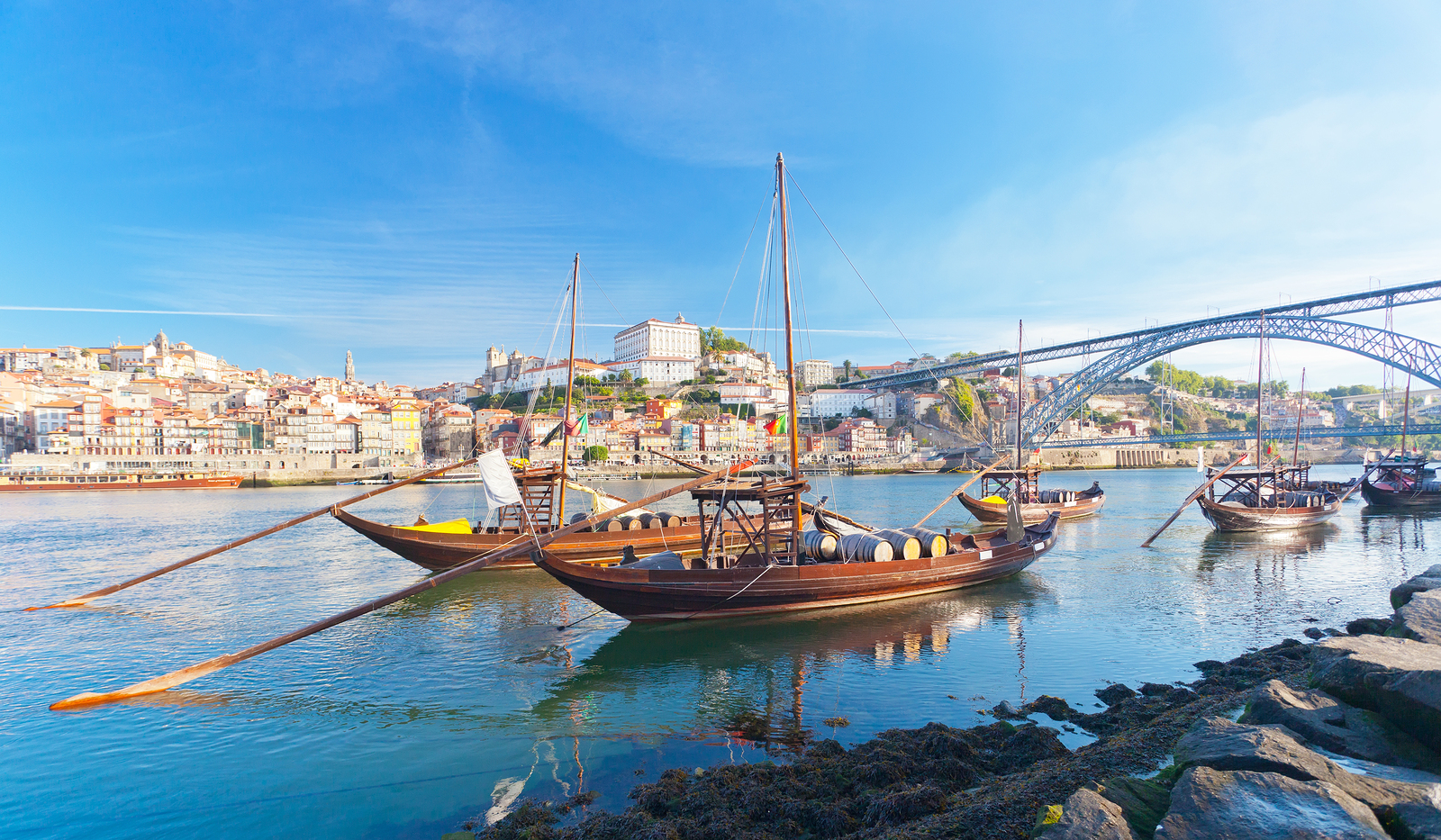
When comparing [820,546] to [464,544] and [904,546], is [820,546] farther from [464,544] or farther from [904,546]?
[464,544]

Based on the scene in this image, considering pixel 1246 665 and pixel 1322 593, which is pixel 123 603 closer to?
pixel 1246 665

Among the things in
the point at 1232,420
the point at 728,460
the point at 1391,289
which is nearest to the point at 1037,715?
the point at 728,460

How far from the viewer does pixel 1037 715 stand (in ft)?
23.0

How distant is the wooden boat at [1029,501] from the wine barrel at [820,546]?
1255 cm

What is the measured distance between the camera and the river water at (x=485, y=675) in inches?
226

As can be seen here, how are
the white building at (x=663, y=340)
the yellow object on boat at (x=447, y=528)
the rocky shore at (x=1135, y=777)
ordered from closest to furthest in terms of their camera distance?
the rocky shore at (x=1135, y=777)
the yellow object on boat at (x=447, y=528)
the white building at (x=663, y=340)

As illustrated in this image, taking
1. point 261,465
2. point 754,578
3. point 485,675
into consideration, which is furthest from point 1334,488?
point 261,465

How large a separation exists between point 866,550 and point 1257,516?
59.3 ft

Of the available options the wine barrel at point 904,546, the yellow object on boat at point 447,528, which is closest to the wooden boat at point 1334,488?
the wine barrel at point 904,546

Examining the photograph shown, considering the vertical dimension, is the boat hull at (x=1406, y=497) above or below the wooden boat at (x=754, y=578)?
below

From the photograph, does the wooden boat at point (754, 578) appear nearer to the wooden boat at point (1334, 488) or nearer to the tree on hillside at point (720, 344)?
the wooden boat at point (1334, 488)

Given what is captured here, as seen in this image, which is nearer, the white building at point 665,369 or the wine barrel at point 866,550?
the wine barrel at point 866,550

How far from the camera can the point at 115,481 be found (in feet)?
189

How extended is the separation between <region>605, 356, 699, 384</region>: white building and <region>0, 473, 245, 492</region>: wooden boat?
55.0m
